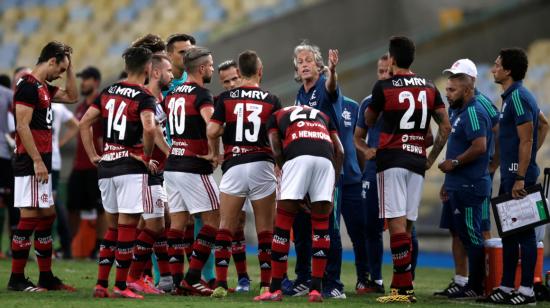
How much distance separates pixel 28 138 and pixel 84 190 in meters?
4.96

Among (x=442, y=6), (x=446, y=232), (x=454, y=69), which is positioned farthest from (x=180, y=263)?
(x=442, y=6)

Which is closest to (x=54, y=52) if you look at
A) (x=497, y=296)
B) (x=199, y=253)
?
(x=199, y=253)

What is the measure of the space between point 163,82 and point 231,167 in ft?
3.93

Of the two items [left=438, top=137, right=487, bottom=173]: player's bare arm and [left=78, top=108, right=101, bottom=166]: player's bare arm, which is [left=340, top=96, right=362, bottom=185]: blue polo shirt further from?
[left=78, top=108, right=101, bottom=166]: player's bare arm

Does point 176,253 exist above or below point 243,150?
below

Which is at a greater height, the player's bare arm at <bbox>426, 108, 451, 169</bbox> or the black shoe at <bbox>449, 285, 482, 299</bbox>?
the player's bare arm at <bbox>426, 108, 451, 169</bbox>

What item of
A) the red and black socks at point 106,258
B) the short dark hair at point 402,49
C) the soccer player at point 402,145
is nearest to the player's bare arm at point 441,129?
the soccer player at point 402,145

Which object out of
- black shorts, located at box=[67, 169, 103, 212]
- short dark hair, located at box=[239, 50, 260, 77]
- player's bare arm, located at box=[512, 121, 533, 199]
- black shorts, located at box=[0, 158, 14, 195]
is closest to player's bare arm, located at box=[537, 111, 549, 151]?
player's bare arm, located at box=[512, 121, 533, 199]

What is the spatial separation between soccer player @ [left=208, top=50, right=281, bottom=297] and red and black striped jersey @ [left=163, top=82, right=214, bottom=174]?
27 cm

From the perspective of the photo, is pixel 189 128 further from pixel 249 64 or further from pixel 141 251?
pixel 141 251

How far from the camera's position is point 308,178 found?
9.36 meters

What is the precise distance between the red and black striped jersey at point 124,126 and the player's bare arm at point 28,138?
740 mm

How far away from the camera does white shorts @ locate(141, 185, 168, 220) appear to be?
32.8 feet

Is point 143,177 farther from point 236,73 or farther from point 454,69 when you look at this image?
point 454,69
